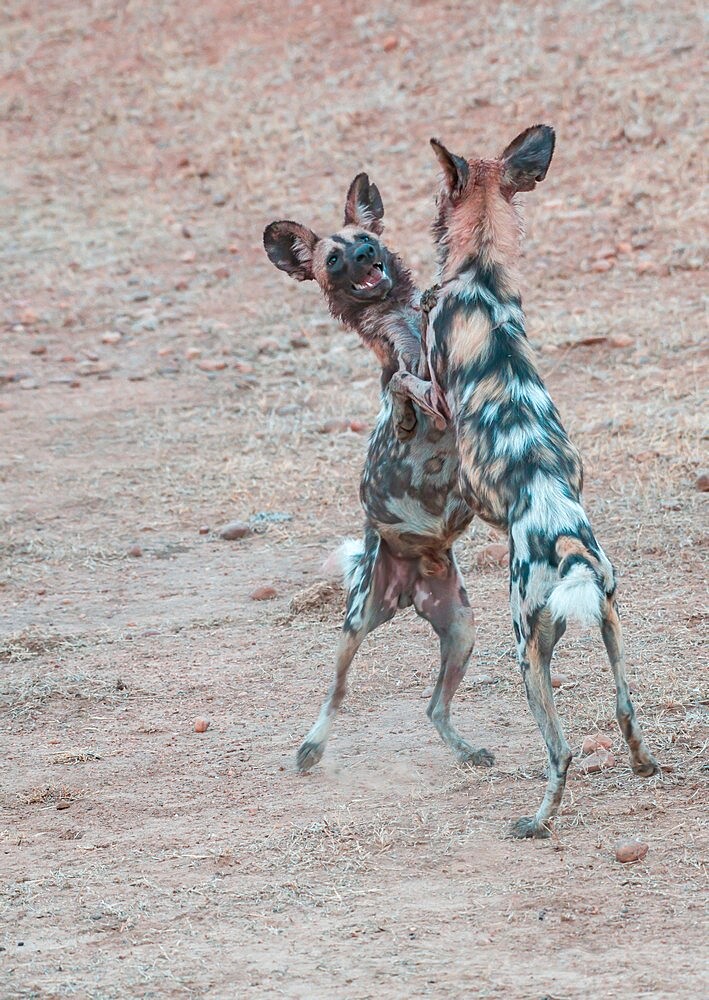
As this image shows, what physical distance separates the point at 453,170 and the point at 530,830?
1989 mm

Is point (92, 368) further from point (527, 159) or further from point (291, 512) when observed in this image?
point (527, 159)

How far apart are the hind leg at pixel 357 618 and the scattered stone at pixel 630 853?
4.08 feet

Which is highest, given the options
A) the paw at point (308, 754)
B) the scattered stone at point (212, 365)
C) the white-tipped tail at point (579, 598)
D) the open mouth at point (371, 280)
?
the open mouth at point (371, 280)

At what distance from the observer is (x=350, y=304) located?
17.3 feet

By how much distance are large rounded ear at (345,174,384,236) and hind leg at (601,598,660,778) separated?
224 centimetres

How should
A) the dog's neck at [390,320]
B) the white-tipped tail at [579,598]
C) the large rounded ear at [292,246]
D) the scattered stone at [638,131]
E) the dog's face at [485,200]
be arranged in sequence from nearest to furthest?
the white-tipped tail at [579,598]
the dog's face at [485,200]
the dog's neck at [390,320]
the large rounded ear at [292,246]
the scattered stone at [638,131]

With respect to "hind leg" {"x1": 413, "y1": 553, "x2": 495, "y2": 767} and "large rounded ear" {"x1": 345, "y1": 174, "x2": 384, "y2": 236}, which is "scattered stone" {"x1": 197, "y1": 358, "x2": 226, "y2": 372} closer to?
"large rounded ear" {"x1": 345, "y1": 174, "x2": 384, "y2": 236}

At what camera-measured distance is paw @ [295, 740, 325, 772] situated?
486cm

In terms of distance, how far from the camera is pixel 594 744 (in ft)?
15.3

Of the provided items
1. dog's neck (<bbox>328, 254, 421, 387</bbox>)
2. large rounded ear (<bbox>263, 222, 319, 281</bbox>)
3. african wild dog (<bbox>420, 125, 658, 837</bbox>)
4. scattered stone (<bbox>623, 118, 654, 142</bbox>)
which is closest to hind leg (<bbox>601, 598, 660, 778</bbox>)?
african wild dog (<bbox>420, 125, 658, 837</bbox>)

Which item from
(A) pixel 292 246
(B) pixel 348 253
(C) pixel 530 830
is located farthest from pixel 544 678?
(A) pixel 292 246

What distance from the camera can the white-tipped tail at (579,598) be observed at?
3.75 m

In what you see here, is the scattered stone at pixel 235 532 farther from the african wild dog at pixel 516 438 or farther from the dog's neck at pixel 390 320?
the african wild dog at pixel 516 438

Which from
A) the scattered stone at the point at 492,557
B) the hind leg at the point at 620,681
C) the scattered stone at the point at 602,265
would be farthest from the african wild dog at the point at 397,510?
the scattered stone at the point at 602,265
